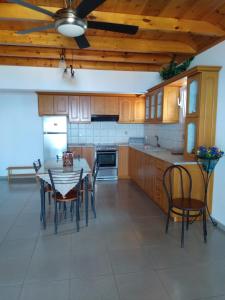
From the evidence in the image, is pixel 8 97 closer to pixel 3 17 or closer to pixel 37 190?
pixel 37 190

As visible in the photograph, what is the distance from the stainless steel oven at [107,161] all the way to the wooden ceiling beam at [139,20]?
10.2 ft

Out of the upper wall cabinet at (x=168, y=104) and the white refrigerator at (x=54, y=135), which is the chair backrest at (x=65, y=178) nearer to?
the upper wall cabinet at (x=168, y=104)

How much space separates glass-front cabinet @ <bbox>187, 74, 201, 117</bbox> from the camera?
3.04 meters

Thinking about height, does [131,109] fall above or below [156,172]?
above

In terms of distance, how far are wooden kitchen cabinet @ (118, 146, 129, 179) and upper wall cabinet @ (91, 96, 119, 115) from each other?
99 cm

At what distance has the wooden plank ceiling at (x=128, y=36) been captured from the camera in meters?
2.61

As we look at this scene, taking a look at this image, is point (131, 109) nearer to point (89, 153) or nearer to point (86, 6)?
point (89, 153)

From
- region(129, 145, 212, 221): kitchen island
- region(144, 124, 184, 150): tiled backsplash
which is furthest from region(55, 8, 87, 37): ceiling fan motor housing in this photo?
region(144, 124, 184, 150): tiled backsplash

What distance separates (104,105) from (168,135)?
1869 millimetres

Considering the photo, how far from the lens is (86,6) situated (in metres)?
1.81

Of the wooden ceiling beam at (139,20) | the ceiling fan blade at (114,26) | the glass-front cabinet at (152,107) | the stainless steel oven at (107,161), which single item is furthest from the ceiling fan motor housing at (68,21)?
the stainless steel oven at (107,161)

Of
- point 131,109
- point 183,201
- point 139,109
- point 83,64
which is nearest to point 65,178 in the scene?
point 183,201

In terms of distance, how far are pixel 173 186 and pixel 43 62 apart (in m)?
3.64

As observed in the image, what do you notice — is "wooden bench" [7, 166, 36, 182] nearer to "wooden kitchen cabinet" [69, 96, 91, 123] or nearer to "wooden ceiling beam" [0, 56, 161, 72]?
"wooden kitchen cabinet" [69, 96, 91, 123]
